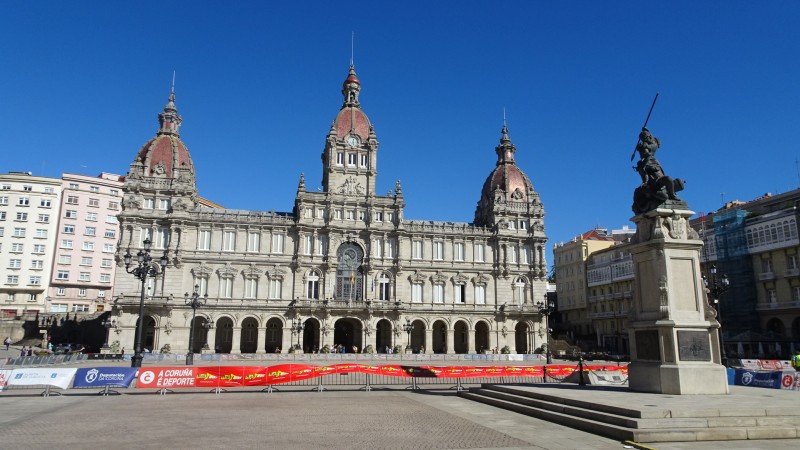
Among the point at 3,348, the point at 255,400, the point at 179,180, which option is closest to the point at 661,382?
the point at 255,400

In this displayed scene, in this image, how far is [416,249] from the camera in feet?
219

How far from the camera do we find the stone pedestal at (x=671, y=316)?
1622cm

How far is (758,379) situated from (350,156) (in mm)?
49664

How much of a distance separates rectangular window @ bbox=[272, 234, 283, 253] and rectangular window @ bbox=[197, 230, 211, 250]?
6760mm

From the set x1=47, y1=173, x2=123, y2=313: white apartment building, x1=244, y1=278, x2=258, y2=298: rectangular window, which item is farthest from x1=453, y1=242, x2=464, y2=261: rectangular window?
x1=47, y1=173, x2=123, y2=313: white apartment building

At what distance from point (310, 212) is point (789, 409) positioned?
54709 millimetres

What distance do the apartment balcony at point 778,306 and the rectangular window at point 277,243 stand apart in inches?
1952

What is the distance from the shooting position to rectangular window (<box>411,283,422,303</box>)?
65.2m

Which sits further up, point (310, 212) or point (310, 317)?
point (310, 212)

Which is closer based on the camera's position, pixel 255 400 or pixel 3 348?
pixel 255 400

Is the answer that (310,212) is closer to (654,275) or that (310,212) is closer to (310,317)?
(310,317)

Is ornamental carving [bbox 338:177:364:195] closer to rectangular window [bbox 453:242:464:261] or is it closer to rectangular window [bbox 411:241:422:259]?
rectangular window [bbox 411:241:422:259]

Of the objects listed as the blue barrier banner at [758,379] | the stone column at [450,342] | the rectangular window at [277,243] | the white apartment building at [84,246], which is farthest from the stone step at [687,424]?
the white apartment building at [84,246]

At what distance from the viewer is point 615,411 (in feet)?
45.5
